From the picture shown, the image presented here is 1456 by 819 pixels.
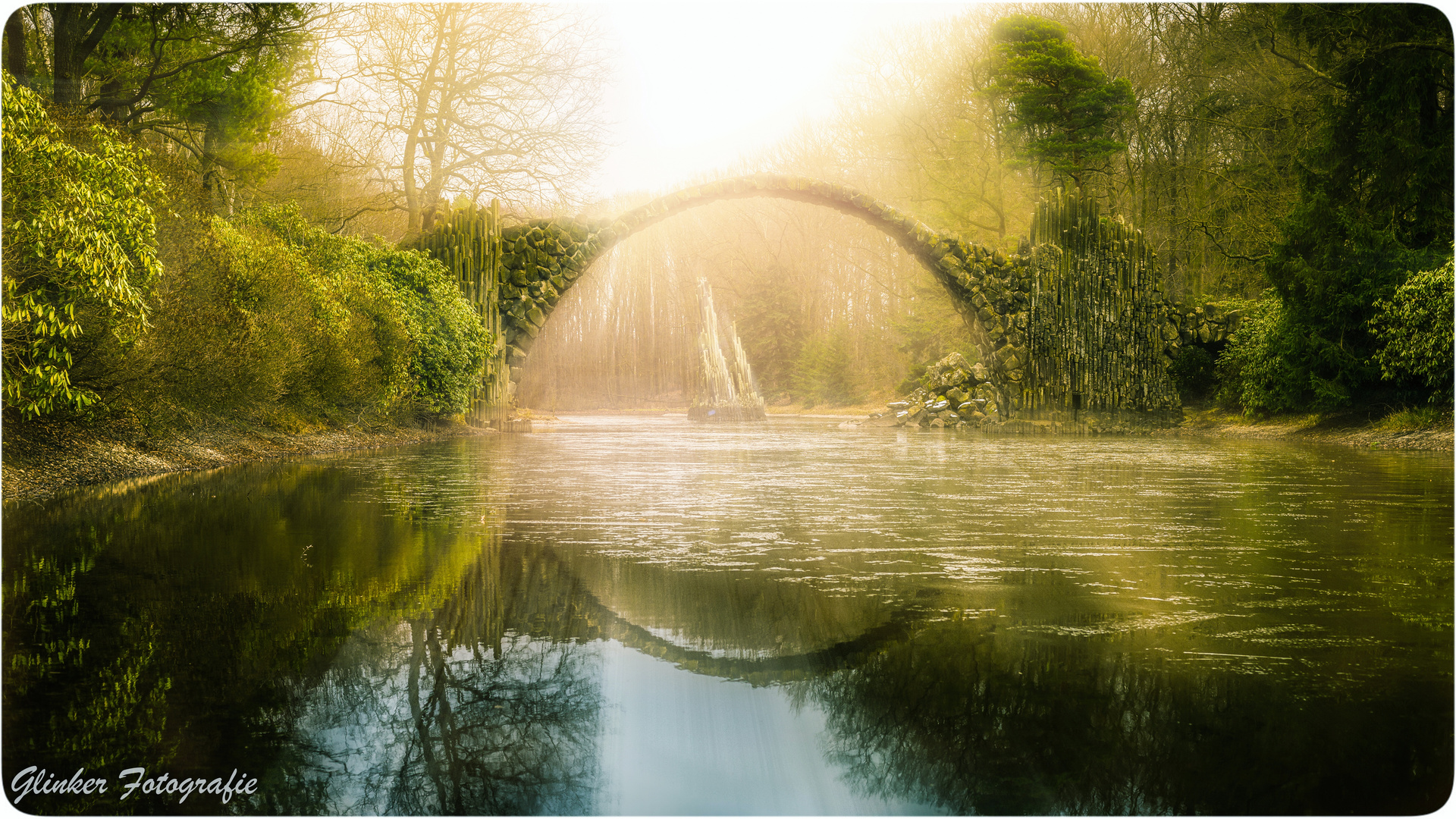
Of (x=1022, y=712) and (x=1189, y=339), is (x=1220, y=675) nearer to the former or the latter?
(x=1022, y=712)

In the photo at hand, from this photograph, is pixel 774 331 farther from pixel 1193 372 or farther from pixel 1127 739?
pixel 1127 739

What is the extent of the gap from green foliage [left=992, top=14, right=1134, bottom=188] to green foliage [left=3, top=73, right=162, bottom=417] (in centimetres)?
1898

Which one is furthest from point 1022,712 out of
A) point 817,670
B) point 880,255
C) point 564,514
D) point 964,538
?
point 880,255

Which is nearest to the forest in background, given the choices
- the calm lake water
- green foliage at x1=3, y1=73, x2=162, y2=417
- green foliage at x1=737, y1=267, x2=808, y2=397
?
green foliage at x1=3, y1=73, x2=162, y2=417

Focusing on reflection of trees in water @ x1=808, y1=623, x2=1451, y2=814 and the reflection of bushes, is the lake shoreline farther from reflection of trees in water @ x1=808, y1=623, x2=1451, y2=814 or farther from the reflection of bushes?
reflection of trees in water @ x1=808, y1=623, x2=1451, y2=814

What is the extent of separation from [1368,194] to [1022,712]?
633 inches

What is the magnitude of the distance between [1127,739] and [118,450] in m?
8.71

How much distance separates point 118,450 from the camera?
847 centimetres

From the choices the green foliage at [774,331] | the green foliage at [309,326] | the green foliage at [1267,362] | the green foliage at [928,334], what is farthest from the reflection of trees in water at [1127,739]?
the green foliage at [774,331]

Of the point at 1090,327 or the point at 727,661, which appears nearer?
the point at 727,661

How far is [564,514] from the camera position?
619 centimetres

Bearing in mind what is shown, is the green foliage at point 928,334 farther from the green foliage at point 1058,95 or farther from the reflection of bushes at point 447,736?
the reflection of bushes at point 447,736

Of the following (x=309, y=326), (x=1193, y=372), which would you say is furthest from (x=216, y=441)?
(x=1193, y=372)

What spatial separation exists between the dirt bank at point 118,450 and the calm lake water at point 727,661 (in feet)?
4.02
